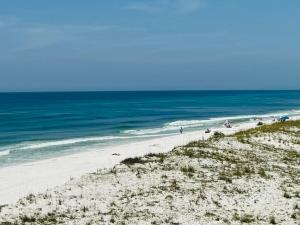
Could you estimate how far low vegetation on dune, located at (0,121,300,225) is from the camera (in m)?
21.0

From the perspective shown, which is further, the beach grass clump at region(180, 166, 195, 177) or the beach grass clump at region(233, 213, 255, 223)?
the beach grass clump at region(180, 166, 195, 177)

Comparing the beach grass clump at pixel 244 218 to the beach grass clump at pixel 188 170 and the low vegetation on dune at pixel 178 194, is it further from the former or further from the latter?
the beach grass clump at pixel 188 170

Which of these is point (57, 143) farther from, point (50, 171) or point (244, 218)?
point (244, 218)

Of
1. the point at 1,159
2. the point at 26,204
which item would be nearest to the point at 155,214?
the point at 26,204

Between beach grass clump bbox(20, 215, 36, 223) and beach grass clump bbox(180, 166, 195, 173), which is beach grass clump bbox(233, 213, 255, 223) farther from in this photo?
beach grass clump bbox(20, 215, 36, 223)

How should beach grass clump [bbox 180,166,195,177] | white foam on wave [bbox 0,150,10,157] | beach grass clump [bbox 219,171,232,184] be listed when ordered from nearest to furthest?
beach grass clump [bbox 219,171,232,184]
beach grass clump [bbox 180,166,195,177]
white foam on wave [bbox 0,150,10,157]

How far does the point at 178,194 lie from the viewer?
24188mm

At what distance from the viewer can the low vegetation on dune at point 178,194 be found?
20953 millimetres

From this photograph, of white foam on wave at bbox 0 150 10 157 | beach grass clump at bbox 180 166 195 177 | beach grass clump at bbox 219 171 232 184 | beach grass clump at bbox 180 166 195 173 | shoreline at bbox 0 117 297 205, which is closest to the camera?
beach grass clump at bbox 219 171 232 184

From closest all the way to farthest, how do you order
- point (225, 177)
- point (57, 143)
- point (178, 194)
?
1. point (178, 194)
2. point (225, 177)
3. point (57, 143)

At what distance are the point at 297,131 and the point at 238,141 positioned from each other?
11.5 metres

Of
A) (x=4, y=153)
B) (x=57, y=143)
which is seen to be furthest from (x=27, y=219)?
(x=57, y=143)

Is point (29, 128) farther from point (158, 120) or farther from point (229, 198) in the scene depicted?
point (229, 198)

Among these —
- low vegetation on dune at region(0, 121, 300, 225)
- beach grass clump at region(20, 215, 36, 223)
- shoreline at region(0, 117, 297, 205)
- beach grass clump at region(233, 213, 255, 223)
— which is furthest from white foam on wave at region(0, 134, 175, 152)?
beach grass clump at region(233, 213, 255, 223)
